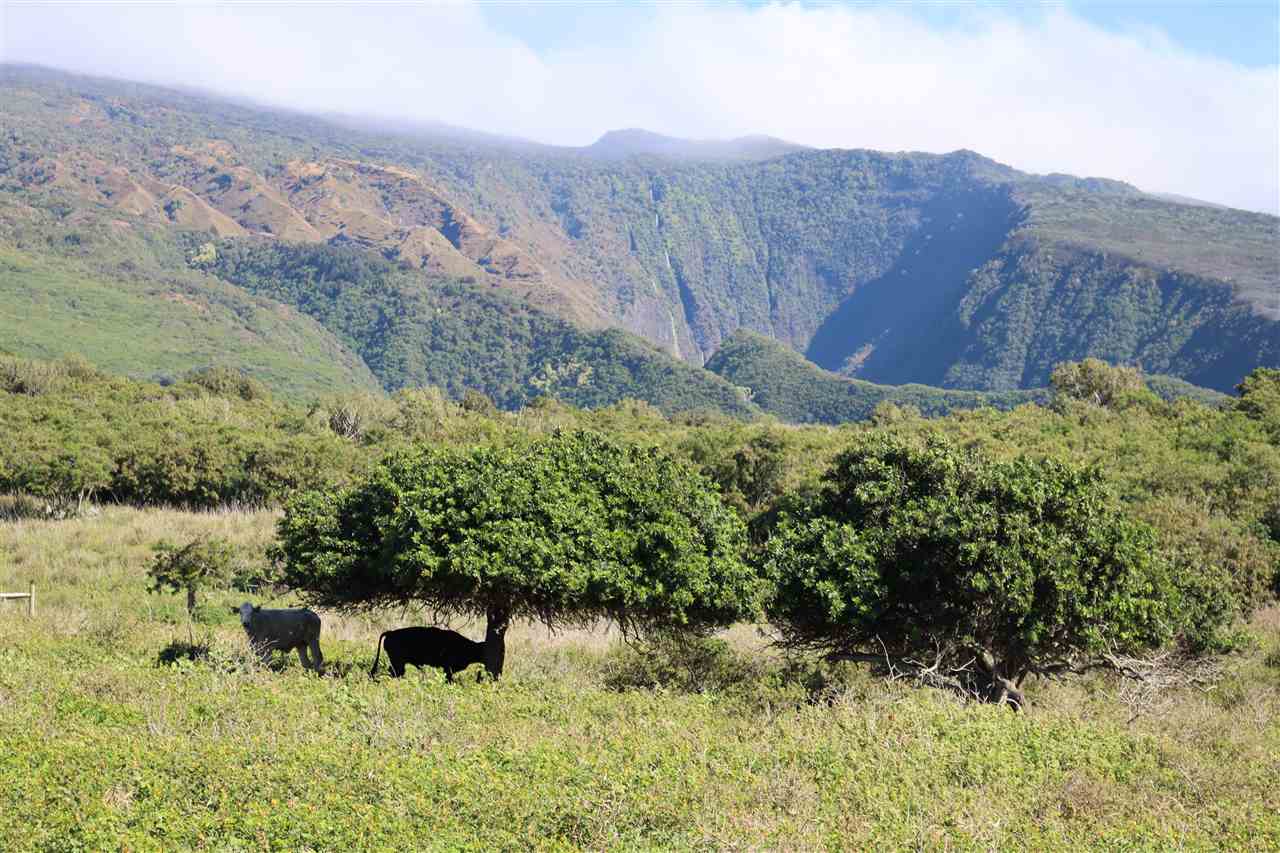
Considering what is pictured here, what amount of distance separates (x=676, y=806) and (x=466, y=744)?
2323mm

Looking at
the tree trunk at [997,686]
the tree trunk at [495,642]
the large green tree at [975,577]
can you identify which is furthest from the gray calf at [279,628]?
the tree trunk at [997,686]

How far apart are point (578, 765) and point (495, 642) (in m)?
6.27

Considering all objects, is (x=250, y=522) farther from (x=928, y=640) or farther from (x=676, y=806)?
(x=676, y=806)

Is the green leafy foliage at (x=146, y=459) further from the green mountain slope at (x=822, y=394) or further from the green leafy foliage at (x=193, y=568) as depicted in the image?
the green mountain slope at (x=822, y=394)

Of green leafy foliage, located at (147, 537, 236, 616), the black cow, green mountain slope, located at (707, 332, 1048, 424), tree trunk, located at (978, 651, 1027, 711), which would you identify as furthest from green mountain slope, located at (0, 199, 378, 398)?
tree trunk, located at (978, 651, 1027, 711)

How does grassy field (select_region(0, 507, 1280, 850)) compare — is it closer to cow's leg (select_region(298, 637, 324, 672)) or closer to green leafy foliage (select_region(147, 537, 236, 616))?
cow's leg (select_region(298, 637, 324, 672))

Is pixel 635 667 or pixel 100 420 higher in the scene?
pixel 635 667

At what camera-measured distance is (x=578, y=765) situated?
8.24 meters

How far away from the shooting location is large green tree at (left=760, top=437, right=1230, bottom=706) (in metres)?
12.8

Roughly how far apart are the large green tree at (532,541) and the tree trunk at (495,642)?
0.05ft

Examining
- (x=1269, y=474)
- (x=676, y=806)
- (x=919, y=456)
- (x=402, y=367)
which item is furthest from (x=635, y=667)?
(x=402, y=367)

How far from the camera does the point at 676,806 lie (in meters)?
7.58

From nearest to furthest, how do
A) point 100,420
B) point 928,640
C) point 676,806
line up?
point 676,806 → point 928,640 → point 100,420

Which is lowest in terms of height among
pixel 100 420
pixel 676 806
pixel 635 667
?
pixel 100 420
